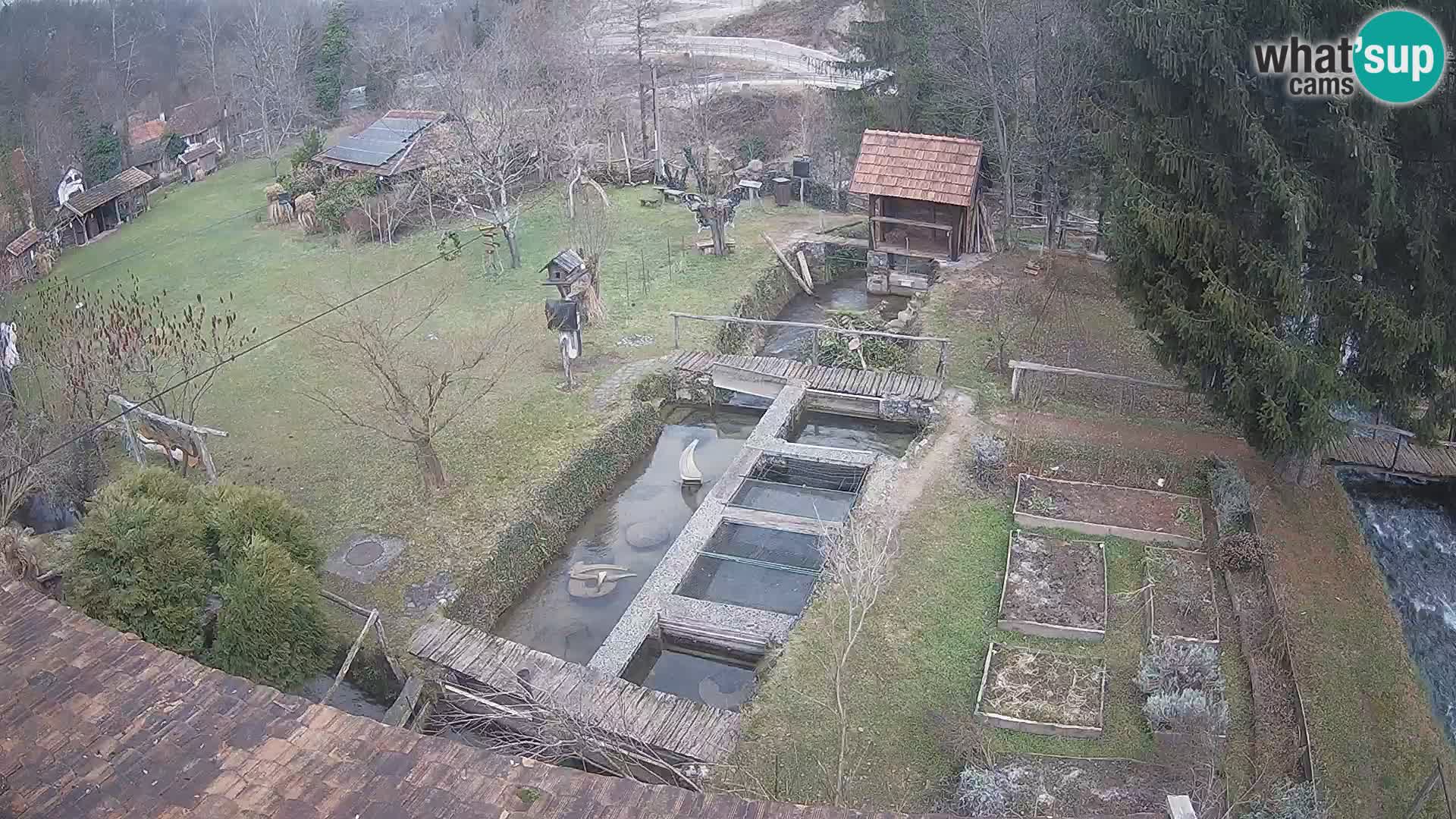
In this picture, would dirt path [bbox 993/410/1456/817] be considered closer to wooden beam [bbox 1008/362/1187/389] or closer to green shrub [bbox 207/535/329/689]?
wooden beam [bbox 1008/362/1187/389]

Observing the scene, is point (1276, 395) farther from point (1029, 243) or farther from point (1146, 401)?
point (1029, 243)

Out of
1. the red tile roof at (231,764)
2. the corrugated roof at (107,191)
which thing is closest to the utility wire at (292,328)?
the red tile roof at (231,764)

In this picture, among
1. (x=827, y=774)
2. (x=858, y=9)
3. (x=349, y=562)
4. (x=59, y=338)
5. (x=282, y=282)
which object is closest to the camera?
(x=827, y=774)

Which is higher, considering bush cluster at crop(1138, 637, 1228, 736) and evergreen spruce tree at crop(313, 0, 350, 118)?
evergreen spruce tree at crop(313, 0, 350, 118)

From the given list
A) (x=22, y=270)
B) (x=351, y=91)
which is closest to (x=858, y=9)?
(x=351, y=91)

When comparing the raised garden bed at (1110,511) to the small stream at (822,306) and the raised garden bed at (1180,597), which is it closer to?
the raised garden bed at (1180,597)

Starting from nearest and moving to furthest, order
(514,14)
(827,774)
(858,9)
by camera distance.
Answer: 1. (827,774)
2. (514,14)
3. (858,9)

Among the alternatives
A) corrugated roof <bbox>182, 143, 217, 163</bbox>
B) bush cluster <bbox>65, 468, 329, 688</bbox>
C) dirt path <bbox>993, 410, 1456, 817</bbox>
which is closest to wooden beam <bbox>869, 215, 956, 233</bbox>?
dirt path <bbox>993, 410, 1456, 817</bbox>
